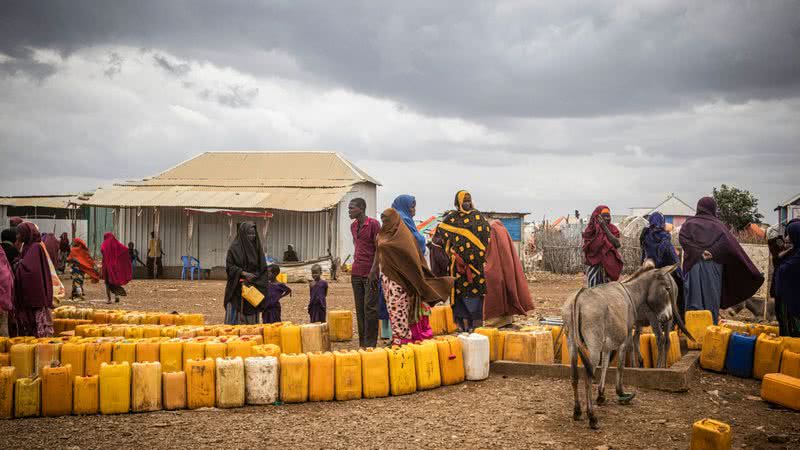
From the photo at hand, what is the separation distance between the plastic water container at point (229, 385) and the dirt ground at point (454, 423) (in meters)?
0.11

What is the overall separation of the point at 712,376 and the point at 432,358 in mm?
2959

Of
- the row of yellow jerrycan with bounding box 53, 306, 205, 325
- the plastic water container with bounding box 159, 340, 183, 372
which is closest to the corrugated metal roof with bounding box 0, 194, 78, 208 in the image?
the row of yellow jerrycan with bounding box 53, 306, 205, 325

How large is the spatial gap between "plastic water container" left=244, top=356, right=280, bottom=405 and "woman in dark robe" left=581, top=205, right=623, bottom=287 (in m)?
4.97

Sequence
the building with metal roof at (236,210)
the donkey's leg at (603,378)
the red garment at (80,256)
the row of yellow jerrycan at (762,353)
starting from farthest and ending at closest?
the building with metal roof at (236,210) → the red garment at (80,256) → the row of yellow jerrycan at (762,353) → the donkey's leg at (603,378)

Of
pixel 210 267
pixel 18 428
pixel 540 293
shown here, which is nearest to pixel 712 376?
pixel 18 428

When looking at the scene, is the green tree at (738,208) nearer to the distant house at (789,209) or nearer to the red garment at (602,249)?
the distant house at (789,209)

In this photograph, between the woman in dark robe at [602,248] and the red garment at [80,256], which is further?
the red garment at [80,256]

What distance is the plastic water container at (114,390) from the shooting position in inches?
240

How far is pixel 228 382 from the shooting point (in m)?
6.30

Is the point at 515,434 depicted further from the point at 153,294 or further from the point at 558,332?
the point at 153,294

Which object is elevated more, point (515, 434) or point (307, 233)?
point (307, 233)

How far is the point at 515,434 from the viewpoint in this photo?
5.41m

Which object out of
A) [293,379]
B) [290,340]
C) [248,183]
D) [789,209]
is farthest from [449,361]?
[789,209]

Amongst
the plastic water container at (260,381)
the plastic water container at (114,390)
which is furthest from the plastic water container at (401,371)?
the plastic water container at (114,390)
